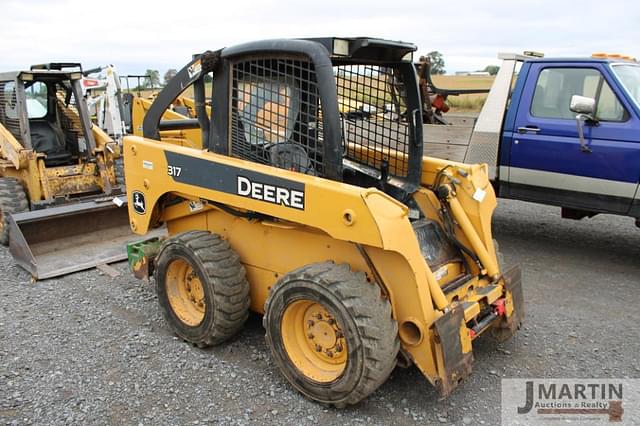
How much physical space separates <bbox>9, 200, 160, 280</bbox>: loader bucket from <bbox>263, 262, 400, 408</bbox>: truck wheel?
3.13 metres

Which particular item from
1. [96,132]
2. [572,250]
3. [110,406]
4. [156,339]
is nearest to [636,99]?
[572,250]

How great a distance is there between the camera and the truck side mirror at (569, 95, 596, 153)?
205 inches

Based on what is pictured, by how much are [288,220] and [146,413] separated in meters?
1.40

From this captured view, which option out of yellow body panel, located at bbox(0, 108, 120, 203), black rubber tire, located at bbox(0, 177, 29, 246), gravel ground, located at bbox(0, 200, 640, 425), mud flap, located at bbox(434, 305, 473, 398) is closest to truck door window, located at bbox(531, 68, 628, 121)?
gravel ground, located at bbox(0, 200, 640, 425)

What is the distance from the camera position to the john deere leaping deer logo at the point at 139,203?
425 centimetres

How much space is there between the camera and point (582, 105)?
5.20 metres

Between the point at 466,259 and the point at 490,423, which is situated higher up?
the point at 466,259

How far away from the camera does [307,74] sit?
3.29 meters

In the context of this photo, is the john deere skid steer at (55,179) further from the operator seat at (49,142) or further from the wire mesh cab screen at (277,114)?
the wire mesh cab screen at (277,114)

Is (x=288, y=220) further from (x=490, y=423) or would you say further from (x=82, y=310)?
(x=82, y=310)

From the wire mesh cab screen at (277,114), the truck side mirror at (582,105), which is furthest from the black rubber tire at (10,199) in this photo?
the truck side mirror at (582,105)

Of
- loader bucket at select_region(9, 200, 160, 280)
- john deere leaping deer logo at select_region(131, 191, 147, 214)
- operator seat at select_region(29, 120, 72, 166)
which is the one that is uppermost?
john deere leaping deer logo at select_region(131, 191, 147, 214)

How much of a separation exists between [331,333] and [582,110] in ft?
11.7

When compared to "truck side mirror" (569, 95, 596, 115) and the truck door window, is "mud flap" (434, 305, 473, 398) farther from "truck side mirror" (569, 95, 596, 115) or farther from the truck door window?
the truck door window
